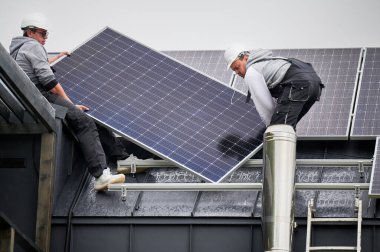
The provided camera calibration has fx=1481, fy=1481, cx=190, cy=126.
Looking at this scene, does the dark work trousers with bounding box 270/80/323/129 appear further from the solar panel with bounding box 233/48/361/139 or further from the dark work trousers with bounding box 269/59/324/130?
the solar panel with bounding box 233/48/361/139

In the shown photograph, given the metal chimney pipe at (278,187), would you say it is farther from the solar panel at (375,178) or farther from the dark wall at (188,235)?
the solar panel at (375,178)

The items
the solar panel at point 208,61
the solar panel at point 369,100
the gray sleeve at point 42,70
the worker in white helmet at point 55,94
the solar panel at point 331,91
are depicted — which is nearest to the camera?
the worker in white helmet at point 55,94

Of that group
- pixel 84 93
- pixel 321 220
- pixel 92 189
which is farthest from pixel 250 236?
pixel 84 93

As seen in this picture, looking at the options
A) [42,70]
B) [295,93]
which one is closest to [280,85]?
[295,93]

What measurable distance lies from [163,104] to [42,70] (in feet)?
8.46

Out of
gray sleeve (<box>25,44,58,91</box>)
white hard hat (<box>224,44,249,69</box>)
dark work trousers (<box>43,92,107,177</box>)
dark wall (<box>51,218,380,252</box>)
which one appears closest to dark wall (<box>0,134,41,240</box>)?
dark wall (<box>51,218,380,252</box>)

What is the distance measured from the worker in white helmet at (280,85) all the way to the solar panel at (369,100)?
1.55 meters

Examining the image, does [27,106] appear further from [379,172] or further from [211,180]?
[379,172]

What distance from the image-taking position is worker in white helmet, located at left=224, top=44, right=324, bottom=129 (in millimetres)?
24750

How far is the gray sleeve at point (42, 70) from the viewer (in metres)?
25.0

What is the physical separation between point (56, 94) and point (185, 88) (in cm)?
275

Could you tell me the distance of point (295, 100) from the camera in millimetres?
24750

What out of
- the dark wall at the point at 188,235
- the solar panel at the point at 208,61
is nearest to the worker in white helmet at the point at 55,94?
the dark wall at the point at 188,235

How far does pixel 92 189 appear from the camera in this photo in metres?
25.0
